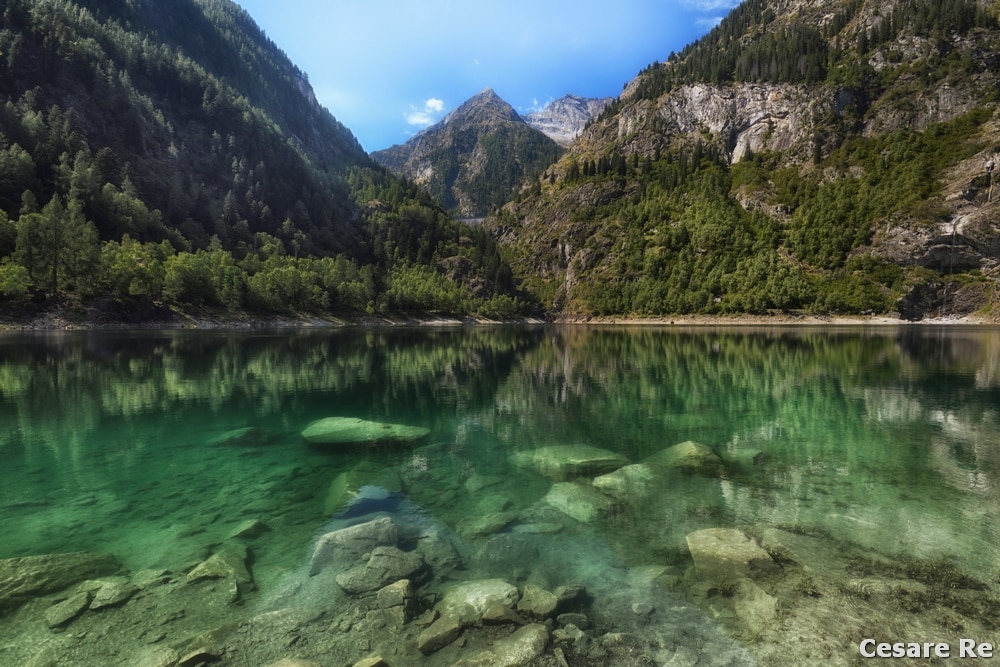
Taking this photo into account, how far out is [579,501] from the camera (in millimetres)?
14609

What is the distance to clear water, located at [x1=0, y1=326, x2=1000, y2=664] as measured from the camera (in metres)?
10.2

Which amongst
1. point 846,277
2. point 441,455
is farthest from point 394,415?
point 846,277

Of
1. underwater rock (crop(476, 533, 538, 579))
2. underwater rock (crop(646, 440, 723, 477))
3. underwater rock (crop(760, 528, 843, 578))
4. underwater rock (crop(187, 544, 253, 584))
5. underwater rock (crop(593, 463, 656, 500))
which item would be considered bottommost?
underwater rock (crop(646, 440, 723, 477))

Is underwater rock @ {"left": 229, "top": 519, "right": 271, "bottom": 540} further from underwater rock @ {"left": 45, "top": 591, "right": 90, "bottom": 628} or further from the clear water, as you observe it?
underwater rock @ {"left": 45, "top": 591, "right": 90, "bottom": 628}

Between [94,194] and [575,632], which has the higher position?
[94,194]

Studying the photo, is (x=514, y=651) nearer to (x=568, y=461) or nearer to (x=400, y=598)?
(x=400, y=598)

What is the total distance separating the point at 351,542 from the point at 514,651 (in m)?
5.41

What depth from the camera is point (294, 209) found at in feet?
646

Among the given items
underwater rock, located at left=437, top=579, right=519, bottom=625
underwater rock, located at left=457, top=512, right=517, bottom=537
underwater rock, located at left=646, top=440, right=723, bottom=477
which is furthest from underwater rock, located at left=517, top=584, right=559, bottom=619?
underwater rock, located at left=646, top=440, right=723, bottom=477

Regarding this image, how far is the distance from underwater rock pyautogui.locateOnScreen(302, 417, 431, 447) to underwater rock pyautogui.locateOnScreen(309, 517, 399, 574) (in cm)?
923

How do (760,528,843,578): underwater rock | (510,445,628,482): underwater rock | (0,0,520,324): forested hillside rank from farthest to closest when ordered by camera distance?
(0,0,520,324): forested hillside < (510,445,628,482): underwater rock < (760,528,843,578): underwater rock

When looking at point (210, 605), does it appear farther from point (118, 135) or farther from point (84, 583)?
point (118, 135)

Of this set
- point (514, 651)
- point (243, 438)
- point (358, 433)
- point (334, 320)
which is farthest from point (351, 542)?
point (334, 320)

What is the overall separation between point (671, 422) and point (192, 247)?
532 feet
